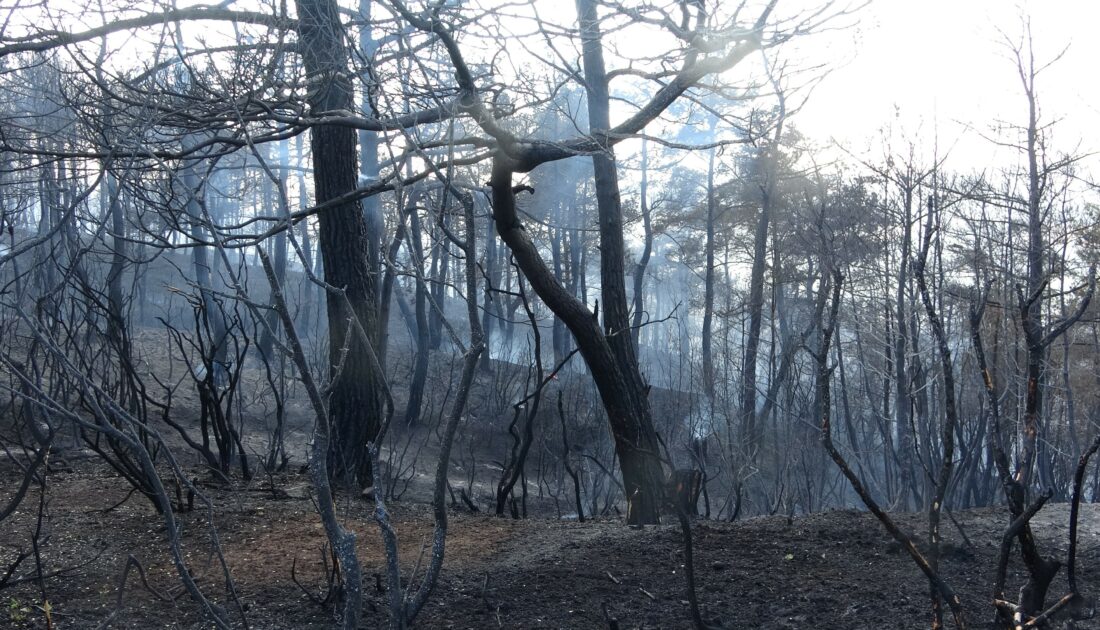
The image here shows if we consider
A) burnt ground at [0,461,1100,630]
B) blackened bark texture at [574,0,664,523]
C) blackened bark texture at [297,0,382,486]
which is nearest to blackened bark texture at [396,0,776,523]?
blackened bark texture at [574,0,664,523]

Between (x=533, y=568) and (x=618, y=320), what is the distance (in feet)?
9.61

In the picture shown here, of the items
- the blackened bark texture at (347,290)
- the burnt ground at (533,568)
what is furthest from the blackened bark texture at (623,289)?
the blackened bark texture at (347,290)

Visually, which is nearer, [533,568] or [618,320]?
[533,568]

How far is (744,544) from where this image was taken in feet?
13.7

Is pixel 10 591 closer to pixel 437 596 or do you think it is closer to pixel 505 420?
pixel 437 596

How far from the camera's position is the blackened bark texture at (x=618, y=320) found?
511cm

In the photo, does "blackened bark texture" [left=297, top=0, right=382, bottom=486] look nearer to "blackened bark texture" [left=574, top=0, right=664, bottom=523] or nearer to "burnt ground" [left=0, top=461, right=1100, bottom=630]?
"burnt ground" [left=0, top=461, right=1100, bottom=630]

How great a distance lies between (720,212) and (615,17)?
59.3 feet

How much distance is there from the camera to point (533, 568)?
387cm

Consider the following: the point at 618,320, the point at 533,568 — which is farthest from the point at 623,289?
the point at 533,568

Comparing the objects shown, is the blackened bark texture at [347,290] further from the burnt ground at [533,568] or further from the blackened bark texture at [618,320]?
the blackened bark texture at [618,320]

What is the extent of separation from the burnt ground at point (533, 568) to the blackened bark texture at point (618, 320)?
16.6 inches

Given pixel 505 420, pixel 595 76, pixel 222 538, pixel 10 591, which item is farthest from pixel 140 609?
pixel 505 420

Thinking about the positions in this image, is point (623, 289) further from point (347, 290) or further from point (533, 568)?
point (533, 568)
